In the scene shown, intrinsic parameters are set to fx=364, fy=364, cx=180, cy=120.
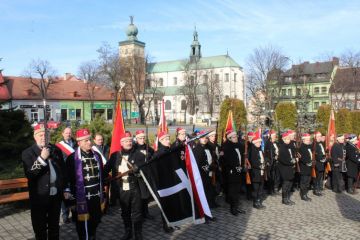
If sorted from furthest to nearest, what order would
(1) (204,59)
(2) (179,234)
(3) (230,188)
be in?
(1) (204,59)
(3) (230,188)
(2) (179,234)

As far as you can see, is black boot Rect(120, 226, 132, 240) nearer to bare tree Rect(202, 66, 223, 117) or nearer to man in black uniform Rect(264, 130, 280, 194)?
man in black uniform Rect(264, 130, 280, 194)

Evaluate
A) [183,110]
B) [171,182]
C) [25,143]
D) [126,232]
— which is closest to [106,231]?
[126,232]

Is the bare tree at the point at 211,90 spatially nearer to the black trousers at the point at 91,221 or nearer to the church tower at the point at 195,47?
the church tower at the point at 195,47

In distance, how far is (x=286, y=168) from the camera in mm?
9273

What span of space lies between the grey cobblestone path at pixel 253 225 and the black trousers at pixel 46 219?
1.39 m

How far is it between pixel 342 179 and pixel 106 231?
25.2 ft

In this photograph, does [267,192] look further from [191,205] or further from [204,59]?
[204,59]

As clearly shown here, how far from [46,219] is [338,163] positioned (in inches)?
345

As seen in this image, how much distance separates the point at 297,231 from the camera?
6.91 m

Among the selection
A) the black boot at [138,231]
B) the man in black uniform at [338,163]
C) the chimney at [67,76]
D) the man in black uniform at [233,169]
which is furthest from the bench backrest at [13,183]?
the chimney at [67,76]

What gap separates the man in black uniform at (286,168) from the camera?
925cm

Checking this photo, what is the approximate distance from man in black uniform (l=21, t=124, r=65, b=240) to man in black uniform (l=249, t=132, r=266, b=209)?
5.07m

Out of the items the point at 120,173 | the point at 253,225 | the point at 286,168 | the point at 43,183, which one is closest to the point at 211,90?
the point at 286,168

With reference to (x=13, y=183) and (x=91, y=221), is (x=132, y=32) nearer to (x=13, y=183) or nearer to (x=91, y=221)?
(x=13, y=183)
